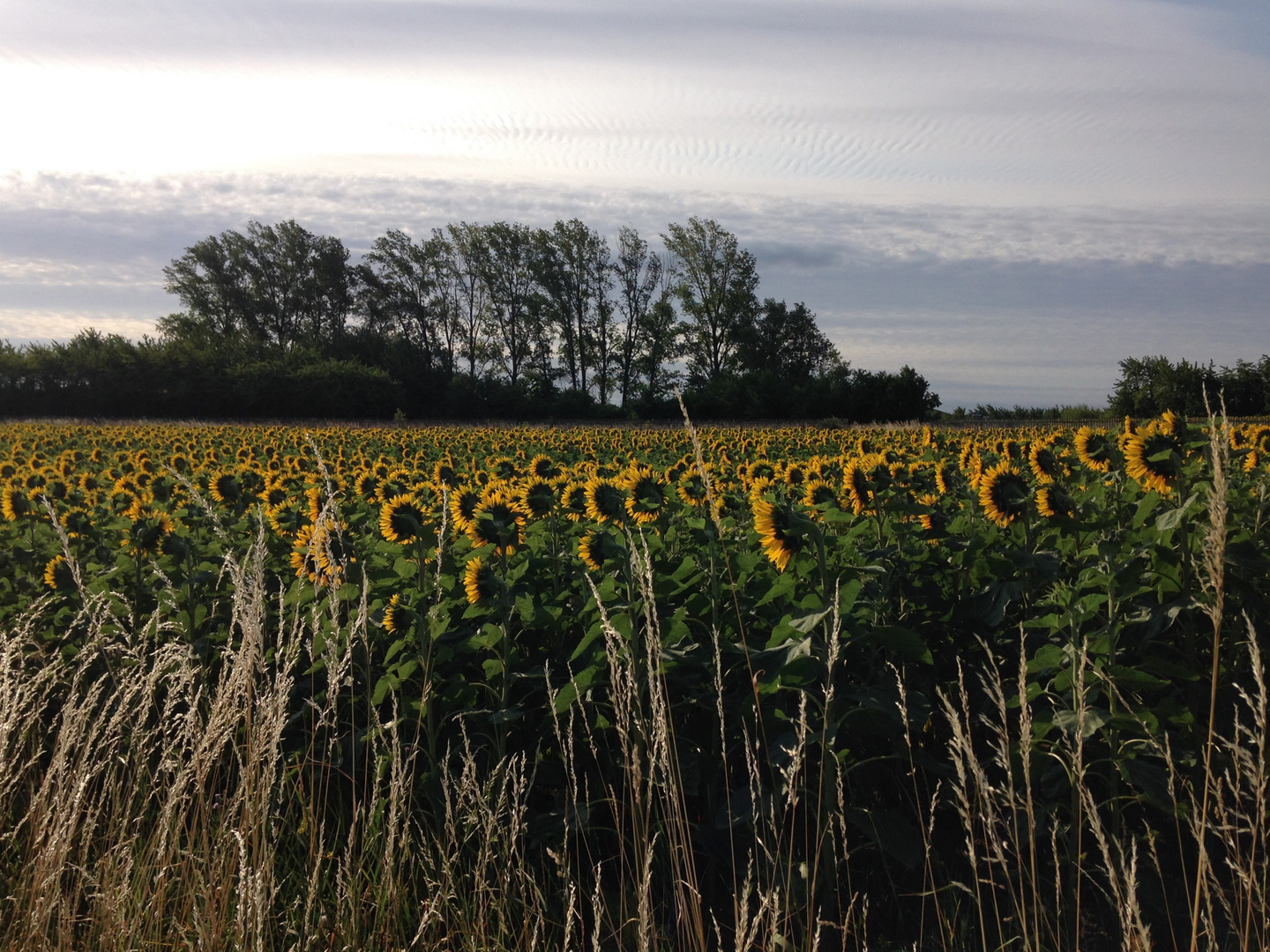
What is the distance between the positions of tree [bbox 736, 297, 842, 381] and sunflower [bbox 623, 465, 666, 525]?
52119 millimetres

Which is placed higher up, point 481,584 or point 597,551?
point 597,551

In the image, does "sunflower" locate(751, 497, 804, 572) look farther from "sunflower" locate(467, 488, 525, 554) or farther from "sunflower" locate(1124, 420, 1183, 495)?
"sunflower" locate(1124, 420, 1183, 495)

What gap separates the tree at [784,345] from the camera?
5744cm

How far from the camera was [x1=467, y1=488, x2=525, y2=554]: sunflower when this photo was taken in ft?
13.2

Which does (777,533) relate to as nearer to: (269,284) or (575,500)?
(575,500)

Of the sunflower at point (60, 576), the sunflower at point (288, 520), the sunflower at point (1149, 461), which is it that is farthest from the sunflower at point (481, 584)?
the sunflower at point (60, 576)

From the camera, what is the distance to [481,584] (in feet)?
12.5

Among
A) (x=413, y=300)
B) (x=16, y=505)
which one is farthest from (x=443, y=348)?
(x=16, y=505)

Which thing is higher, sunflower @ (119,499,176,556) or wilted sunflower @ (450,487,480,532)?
wilted sunflower @ (450,487,480,532)

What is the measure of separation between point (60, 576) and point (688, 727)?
4.20 m

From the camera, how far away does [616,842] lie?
3.61 m

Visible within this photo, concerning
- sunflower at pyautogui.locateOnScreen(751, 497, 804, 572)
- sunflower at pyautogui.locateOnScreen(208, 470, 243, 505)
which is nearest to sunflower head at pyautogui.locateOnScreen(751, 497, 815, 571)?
sunflower at pyautogui.locateOnScreen(751, 497, 804, 572)

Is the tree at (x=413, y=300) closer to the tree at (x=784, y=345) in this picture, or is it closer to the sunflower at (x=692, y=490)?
the tree at (x=784, y=345)

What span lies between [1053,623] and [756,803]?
123 centimetres
